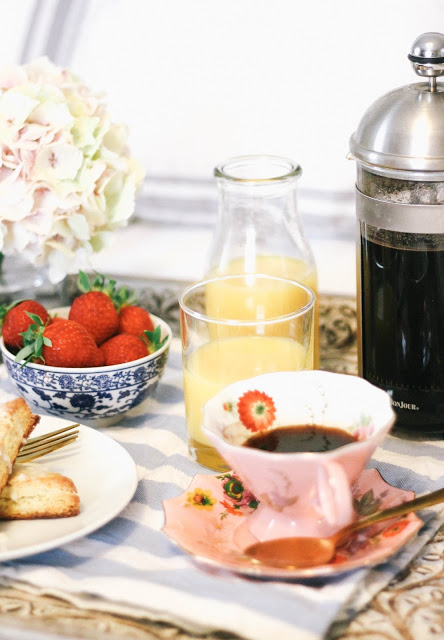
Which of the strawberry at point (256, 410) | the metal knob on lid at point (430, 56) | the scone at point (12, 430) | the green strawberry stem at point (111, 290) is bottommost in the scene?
the scone at point (12, 430)

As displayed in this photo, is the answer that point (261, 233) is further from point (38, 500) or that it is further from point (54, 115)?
point (38, 500)

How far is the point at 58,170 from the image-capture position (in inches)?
34.5

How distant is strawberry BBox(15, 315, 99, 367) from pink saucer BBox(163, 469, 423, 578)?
0.61 ft

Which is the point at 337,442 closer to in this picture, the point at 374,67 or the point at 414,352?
the point at 414,352

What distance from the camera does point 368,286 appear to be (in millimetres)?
789

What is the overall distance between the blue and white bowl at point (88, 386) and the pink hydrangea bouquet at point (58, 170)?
13 centimetres

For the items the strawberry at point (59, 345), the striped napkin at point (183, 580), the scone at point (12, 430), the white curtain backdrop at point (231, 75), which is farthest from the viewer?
the white curtain backdrop at point (231, 75)

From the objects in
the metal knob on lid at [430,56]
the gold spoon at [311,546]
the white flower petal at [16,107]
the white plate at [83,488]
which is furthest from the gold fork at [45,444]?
the metal knob on lid at [430,56]

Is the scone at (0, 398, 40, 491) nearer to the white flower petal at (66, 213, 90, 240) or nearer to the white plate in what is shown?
the white plate

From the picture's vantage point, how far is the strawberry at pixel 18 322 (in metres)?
0.84

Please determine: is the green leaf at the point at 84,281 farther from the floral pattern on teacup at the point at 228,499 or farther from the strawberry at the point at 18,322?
the floral pattern on teacup at the point at 228,499

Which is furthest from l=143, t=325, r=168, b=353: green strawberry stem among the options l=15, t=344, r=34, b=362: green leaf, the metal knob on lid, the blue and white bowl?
the metal knob on lid

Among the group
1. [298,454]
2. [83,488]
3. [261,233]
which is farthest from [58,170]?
[298,454]

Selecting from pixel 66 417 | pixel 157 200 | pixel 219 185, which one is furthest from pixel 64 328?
pixel 157 200
